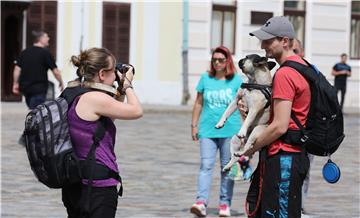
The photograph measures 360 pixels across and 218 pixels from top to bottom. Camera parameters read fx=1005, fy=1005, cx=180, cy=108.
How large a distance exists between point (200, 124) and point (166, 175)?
120 inches

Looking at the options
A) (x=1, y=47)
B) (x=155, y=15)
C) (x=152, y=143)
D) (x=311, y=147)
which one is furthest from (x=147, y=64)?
(x=311, y=147)

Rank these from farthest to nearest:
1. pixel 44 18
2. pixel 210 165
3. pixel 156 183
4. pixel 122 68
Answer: pixel 44 18 < pixel 156 183 < pixel 210 165 < pixel 122 68

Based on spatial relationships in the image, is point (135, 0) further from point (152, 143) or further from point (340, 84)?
point (152, 143)

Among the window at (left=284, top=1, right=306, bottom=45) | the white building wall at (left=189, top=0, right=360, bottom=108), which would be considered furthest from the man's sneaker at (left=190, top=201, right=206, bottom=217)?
the window at (left=284, top=1, right=306, bottom=45)

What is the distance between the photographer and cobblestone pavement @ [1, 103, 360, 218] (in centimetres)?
1029

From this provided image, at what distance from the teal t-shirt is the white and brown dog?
11.4 feet

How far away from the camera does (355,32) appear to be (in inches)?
1286

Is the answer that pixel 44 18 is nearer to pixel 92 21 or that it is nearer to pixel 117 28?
pixel 92 21

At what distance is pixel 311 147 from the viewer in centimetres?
605

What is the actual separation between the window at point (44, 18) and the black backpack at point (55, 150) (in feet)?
73.7

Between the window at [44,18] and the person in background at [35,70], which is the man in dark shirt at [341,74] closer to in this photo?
the window at [44,18]

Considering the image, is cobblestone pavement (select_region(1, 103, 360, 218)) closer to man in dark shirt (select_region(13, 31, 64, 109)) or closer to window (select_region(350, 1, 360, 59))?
man in dark shirt (select_region(13, 31, 64, 109))

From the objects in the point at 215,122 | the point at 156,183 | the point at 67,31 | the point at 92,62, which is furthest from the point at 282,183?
the point at 67,31

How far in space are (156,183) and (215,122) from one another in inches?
99.9
